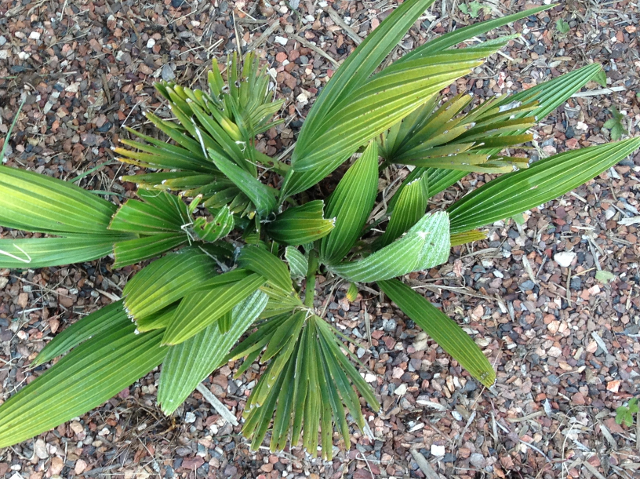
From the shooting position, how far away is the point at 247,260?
1.09 metres

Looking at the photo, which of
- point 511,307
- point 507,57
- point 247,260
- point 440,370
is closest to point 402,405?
point 440,370

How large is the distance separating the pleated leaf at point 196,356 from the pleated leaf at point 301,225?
0.16 meters

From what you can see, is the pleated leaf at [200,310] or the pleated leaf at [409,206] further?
the pleated leaf at [409,206]

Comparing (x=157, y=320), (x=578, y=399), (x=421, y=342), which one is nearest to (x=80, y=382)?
(x=157, y=320)

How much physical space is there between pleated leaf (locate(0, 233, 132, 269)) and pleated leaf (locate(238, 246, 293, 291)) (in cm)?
26

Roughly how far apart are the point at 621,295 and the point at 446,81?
4.23ft

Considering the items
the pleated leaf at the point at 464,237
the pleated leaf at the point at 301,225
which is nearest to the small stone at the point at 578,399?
the pleated leaf at the point at 464,237

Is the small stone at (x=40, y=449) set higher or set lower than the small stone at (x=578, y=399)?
higher

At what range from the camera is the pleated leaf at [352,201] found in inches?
44.9

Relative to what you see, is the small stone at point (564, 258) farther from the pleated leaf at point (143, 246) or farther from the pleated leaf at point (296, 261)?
the pleated leaf at point (143, 246)

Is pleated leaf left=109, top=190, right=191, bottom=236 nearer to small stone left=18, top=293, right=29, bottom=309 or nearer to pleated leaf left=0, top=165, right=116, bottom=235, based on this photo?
pleated leaf left=0, top=165, right=116, bottom=235

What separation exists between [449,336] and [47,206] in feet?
2.95

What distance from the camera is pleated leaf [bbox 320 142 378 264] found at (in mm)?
1140

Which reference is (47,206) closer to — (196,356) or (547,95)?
(196,356)
